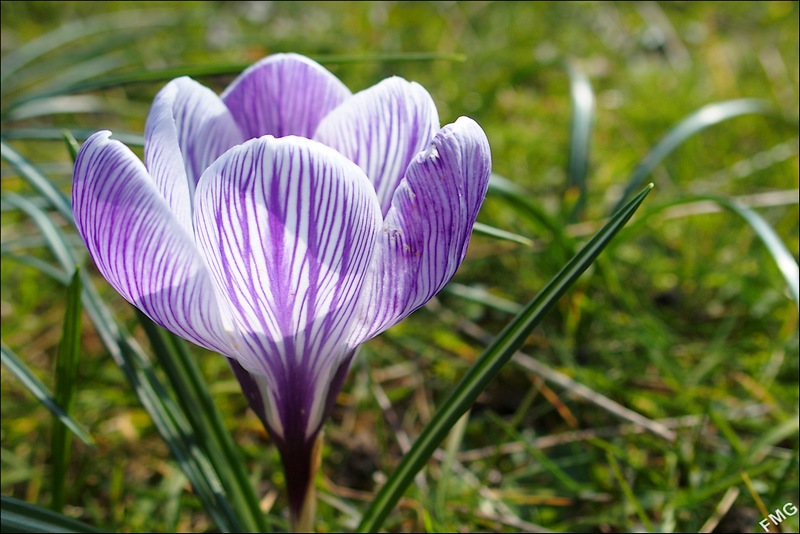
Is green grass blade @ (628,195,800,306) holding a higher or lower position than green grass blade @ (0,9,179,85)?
lower

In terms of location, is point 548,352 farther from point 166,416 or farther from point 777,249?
point 166,416

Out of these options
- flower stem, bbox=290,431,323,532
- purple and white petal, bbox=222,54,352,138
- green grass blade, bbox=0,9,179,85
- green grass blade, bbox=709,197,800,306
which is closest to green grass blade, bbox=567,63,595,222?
green grass blade, bbox=709,197,800,306

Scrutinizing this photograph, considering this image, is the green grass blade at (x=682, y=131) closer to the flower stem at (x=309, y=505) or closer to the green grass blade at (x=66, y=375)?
the flower stem at (x=309, y=505)

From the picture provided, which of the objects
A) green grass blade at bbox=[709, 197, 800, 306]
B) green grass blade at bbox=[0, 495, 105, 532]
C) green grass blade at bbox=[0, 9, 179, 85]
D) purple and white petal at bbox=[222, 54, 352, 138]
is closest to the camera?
green grass blade at bbox=[0, 495, 105, 532]

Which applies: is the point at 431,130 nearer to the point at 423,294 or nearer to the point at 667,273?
the point at 423,294

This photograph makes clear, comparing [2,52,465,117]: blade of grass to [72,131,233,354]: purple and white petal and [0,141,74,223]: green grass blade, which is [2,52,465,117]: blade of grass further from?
[72,131,233,354]: purple and white petal

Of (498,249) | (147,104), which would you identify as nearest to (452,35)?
(147,104)

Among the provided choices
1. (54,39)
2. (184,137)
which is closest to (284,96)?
(184,137)
